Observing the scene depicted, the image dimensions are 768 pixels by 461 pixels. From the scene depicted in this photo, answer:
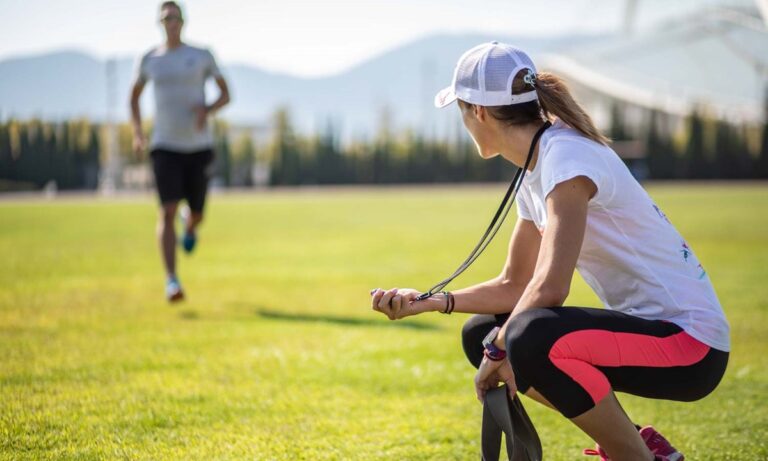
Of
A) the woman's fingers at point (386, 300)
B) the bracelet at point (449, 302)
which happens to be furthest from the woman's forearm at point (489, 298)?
the woman's fingers at point (386, 300)

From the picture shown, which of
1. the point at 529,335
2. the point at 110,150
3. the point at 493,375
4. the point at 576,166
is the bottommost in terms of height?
the point at 110,150

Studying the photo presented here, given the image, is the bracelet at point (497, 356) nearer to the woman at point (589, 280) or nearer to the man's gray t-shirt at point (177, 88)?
the woman at point (589, 280)

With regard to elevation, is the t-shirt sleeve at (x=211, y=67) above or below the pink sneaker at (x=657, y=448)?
above

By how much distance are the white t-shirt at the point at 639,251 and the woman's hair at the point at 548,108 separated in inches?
1.8

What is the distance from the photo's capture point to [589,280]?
307 cm

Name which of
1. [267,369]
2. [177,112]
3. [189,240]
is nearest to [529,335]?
[267,369]

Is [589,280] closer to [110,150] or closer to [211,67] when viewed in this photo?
[211,67]

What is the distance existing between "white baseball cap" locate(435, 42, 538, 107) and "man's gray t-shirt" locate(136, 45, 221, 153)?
5.54 metres

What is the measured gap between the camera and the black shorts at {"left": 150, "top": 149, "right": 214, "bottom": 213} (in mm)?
7777

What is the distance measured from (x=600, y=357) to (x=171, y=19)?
6.17 meters

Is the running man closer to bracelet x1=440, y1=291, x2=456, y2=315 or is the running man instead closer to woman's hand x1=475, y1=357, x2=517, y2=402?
bracelet x1=440, y1=291, x2=456, y2=315

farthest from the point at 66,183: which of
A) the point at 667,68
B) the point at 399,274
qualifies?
the point at 667,68

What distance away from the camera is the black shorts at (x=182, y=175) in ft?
25.5

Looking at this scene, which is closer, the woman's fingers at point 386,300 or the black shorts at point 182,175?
the woman's fingers at point 386,300
